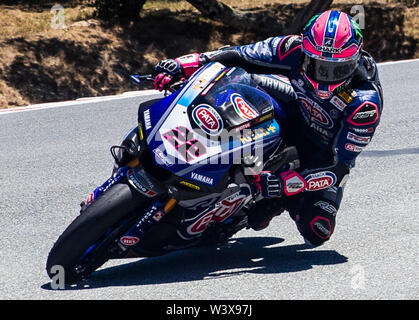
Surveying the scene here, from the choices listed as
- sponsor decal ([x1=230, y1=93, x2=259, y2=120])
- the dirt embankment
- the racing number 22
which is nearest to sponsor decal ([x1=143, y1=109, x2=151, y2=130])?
the racing number 22

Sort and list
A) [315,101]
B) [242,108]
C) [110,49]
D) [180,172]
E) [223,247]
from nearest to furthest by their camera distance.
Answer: [180,172] → [242,108] → [315,101] → [223,247] → [110,49]

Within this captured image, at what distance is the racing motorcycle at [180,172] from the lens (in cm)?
431

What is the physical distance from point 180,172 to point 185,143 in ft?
0.56

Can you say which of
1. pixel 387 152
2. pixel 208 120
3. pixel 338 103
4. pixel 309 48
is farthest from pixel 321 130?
pixel 387 152

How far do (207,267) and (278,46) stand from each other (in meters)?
1.66

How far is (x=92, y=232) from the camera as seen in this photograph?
4332mm

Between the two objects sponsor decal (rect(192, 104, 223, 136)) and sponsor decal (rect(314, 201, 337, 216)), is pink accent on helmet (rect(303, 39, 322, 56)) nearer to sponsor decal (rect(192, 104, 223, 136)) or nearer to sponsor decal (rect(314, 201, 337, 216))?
sponsor decal (rect(192, 104, 223, 136))

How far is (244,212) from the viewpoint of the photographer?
16.4 feet

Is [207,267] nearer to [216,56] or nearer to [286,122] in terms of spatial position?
[286,122]

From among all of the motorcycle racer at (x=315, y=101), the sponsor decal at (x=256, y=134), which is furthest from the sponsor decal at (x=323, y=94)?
the sponsor decal at (x=256, y=134)

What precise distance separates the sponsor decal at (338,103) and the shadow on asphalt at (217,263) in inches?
40.7

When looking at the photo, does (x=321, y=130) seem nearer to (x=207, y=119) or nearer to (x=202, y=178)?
(x=207, y=119)

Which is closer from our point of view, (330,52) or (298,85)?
(330,52)

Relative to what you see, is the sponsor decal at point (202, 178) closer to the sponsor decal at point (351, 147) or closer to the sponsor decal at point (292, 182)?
the sponsor decal at point (292, 182)
